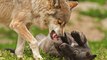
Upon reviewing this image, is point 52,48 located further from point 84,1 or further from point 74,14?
point 84,1

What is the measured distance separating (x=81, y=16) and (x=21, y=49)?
10.9m

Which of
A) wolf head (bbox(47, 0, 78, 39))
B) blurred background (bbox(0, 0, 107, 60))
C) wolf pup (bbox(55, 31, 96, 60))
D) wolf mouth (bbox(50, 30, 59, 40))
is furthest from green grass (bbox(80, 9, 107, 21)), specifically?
wolf head (bbox(47, 0, 78, 39))

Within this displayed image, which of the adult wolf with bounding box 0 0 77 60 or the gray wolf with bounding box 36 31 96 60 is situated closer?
the gray wolf with bounding box 36 31 96 60

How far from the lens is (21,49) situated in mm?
11453

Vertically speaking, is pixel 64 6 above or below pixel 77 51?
above

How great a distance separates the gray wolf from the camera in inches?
425

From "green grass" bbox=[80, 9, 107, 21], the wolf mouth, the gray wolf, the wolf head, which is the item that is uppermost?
the wolf head

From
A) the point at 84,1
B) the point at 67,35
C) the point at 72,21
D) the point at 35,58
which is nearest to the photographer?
the point at 35,58

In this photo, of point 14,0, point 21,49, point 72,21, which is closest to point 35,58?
point 21,49

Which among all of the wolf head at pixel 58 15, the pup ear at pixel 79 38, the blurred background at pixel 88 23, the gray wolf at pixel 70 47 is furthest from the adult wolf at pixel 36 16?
the blurred background at pixel 88 23

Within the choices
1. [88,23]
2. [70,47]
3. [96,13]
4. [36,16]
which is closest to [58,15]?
[36,16]

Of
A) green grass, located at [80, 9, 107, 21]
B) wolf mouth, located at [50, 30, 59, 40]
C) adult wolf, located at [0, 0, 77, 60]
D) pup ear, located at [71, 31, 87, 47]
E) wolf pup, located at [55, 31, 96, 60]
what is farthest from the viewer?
green grass, located at [80, 9, 107, 21]

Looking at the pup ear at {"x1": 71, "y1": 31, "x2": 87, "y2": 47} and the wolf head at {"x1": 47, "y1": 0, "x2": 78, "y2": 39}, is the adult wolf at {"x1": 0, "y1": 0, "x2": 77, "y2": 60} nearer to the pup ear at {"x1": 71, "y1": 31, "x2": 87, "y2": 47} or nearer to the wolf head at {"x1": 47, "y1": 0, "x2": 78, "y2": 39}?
the wolf head at {"x1": 47, "y1": 0, "x2": 78, "y2": 39}

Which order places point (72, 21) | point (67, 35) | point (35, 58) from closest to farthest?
point (35, 58)
point (67, 35)
point (72, 21)
